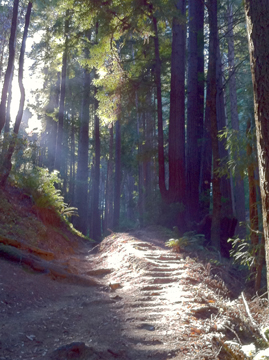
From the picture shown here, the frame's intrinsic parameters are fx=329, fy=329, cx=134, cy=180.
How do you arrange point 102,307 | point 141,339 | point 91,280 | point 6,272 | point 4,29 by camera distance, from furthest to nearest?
point 4,29, point 91,280, point 6,272, point 102,307, point 141,339

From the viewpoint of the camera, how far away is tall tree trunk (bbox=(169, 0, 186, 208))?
41.8ft

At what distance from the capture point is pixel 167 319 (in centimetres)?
435

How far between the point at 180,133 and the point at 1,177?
678cm

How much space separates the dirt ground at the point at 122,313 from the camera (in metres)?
3.49

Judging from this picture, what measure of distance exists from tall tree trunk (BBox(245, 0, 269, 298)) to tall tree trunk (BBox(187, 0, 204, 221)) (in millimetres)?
9310

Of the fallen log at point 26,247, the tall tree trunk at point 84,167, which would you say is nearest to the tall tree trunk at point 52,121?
the tall tree trunk at point 84,167

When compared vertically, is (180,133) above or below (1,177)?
above

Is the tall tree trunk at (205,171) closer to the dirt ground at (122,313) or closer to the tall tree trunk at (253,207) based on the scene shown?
the dirt ground at (122,313)

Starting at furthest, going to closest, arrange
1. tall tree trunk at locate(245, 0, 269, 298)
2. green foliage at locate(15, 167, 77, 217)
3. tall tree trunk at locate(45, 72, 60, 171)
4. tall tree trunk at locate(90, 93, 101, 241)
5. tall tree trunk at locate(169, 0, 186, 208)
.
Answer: tall tree trunk at locate(45, 72, 60, 171) < tall tree trunk at locate(90, 93, 101, 241) < tall tree trunk at locate(169, 0, 186, 208) < green foliage at locate(15, 167, 77, 217) < tall tree trunk at locate(245, 0, 269, 298)

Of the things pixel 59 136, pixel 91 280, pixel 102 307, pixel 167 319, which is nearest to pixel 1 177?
pixel 91 280

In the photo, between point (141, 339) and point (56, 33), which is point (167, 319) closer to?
point (141, 339)

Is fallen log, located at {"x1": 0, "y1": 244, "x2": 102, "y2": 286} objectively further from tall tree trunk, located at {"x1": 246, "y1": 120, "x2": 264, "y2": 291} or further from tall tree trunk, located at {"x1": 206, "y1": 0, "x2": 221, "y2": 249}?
tall tree trunk, located at {"x1": 206, "y1": 0, "x2": 221, "y2": 249}

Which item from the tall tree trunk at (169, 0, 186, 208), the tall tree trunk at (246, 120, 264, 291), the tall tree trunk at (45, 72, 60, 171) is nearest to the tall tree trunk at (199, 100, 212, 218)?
the tall tree trunk at (169, 0, 186, 208)

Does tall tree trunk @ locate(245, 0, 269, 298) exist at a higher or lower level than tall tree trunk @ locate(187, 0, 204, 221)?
lower
